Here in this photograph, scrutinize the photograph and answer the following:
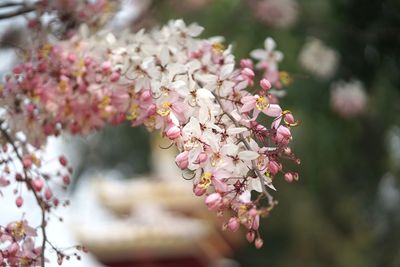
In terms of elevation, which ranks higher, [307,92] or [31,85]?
[31,85]

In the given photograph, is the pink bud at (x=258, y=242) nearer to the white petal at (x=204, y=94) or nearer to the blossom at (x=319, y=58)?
the white petal at (x=204, y=94)

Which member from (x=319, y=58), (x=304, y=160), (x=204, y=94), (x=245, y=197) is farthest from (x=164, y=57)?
(x=304, y=160)

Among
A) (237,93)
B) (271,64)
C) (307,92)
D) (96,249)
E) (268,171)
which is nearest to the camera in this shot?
(268,171)

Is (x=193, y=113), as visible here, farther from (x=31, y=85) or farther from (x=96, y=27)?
(x=96, y=27)

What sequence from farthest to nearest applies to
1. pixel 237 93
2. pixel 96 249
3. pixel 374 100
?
pixel 96 249, pixel 374 100, pixel 237 93

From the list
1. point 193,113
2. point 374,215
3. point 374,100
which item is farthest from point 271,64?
point 374,215

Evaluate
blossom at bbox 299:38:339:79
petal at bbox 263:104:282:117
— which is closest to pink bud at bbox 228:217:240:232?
petal at bbox 263:104:282:117
